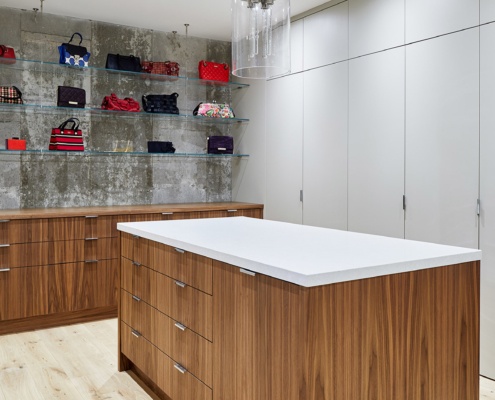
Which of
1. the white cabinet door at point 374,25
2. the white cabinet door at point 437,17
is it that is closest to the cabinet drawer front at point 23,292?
the white cabinet door at point 374,25

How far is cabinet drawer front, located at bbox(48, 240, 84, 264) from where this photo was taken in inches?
168

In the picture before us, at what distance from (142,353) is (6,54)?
302 centimetres

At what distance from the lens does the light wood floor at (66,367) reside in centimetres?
298

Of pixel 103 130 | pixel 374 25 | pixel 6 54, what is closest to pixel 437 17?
pixel 374 25

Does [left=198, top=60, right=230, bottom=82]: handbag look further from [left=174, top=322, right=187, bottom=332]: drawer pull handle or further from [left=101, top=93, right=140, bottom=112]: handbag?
[left=174, top=322, right=187, bottom=332]: drawer pull handle

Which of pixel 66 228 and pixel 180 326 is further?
pixel 66 228

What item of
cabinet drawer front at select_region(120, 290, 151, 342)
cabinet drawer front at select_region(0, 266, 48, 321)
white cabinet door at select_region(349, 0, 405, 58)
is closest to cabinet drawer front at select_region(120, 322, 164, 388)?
cabinet drawer front at select_region(120, 290, 151, 342)

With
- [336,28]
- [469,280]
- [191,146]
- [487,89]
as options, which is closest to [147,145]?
[191,146]

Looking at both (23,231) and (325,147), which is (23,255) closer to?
(23,231)

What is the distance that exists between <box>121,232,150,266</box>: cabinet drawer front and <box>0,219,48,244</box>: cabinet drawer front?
134 cm

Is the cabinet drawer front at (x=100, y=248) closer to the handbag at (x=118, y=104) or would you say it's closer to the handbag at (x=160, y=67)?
the handbag at (x=118, y=104)

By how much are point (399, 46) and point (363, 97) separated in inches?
19.7

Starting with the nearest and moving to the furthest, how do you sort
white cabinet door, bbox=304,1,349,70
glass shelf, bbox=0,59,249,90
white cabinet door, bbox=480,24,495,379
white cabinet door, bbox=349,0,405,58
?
white cabinet door, bbox=480,24,495,379 → white cabinet door, bbox=349,0,405,58 → white cabinet door, bbox=304,1,349,70 → glass shelf, bbox=0,59,249,90

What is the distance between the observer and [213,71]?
5590 mm
